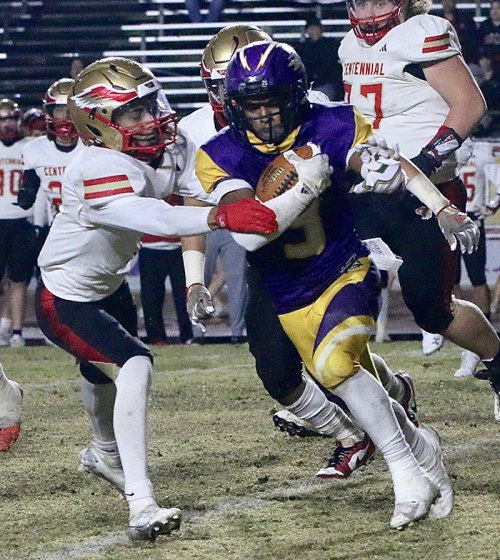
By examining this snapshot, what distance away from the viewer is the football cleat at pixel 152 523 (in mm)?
3395

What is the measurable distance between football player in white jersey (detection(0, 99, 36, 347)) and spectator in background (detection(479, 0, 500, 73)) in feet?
14.1

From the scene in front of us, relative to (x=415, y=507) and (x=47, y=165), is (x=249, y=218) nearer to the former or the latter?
(x=415, y=507)

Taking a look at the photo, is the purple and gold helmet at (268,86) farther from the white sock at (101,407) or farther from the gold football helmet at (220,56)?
the gold football helmet at (220,56)

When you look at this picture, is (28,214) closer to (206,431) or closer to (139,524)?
(206,431)

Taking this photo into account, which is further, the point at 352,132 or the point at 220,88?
the point at 220,88

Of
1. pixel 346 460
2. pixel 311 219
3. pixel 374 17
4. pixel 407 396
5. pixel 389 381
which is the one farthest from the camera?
pixel 374 17

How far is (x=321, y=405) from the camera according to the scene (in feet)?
13.4

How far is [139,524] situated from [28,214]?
18.7 feet

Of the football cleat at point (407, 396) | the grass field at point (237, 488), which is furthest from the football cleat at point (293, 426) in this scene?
the football cleat at point (407, 396)

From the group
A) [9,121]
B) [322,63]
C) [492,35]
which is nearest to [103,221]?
[9,121]

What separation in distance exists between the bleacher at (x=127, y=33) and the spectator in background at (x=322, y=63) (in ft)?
4.28

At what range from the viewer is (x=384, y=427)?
3.45 metres

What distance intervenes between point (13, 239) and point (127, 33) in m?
4.41

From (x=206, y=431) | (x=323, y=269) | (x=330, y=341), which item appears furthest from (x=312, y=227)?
(x=206, y=431)
